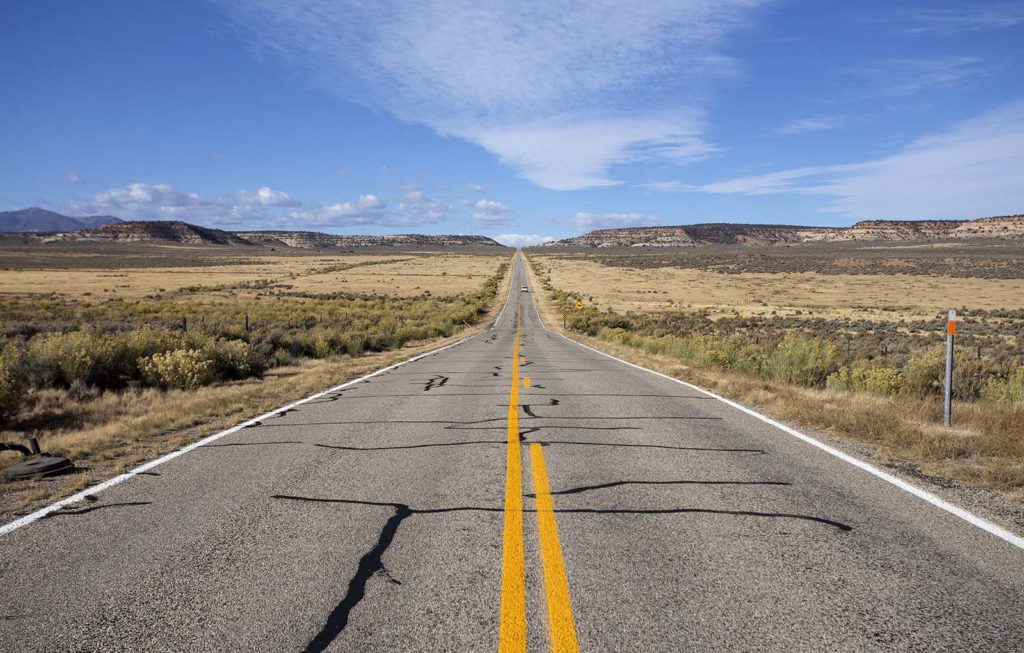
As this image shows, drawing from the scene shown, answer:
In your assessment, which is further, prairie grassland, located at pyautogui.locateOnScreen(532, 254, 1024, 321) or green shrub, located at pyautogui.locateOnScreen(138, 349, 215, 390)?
prairie grassland, located at pyautogui.locateOnScreen(532, 254, 1024, 321)

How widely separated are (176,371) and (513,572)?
38.3 ft

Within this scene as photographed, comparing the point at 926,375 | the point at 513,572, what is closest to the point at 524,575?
the point at 513,572

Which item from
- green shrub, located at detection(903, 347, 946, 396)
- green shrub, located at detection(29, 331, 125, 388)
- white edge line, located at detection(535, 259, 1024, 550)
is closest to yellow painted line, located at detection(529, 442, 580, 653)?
white edge line, located at detection(535, 259, 1024, 550)

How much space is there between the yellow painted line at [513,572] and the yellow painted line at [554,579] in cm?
15

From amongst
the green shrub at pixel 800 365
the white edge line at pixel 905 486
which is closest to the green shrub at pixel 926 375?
the green shrub at pixel 800 365

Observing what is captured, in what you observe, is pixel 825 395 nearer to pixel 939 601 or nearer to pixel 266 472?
pixel 939 601

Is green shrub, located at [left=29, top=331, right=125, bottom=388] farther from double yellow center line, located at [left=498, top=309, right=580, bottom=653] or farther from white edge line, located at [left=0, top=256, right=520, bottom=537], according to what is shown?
double yellow center line, located at [left=498, top=309, right=580, bottom=653]

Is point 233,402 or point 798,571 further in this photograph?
point 233,402

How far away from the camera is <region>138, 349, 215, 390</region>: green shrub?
12852 mm

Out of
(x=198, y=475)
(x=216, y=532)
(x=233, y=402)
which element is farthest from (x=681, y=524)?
(x=233, y=402)

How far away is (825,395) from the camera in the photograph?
10.4 m

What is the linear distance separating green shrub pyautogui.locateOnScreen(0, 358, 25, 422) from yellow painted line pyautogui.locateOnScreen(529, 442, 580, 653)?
8.81 metres

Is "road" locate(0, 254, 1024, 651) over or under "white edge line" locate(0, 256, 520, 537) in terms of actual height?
over

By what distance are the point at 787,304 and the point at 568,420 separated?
5298 cm
